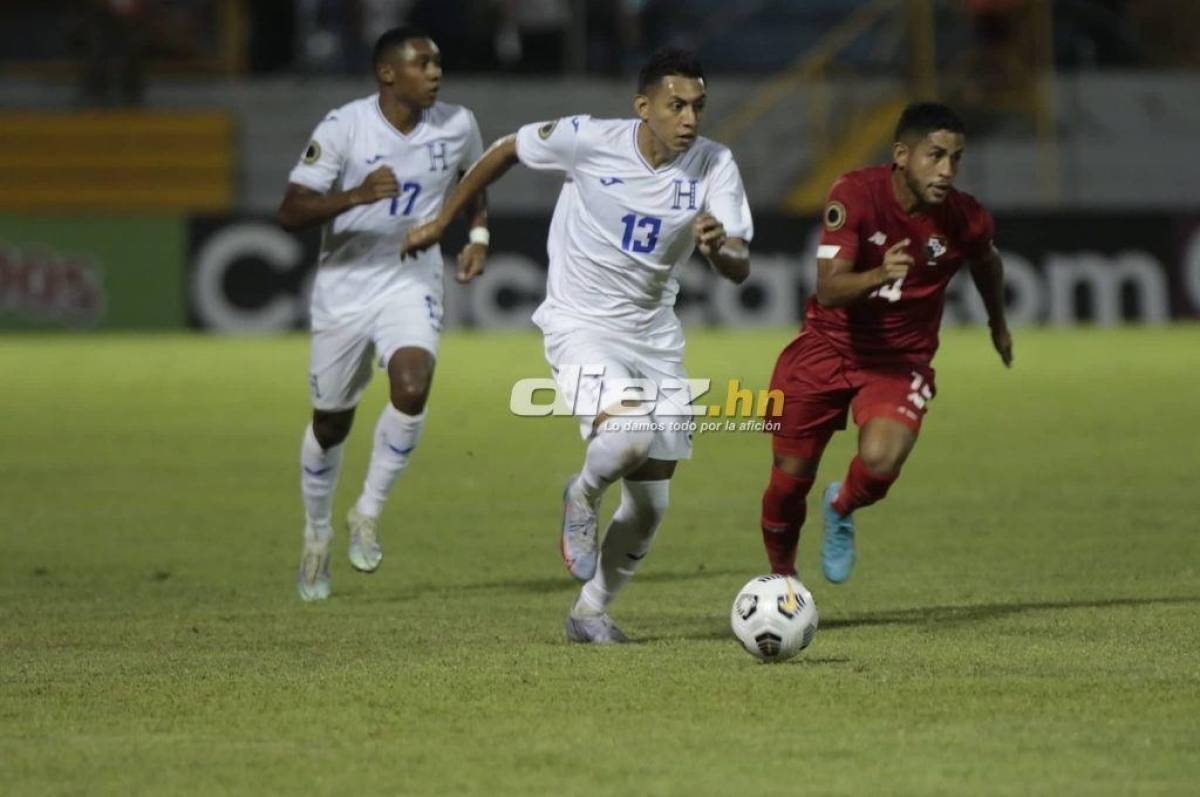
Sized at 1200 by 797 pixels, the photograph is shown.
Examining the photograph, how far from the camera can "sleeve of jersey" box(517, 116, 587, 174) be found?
830 cm

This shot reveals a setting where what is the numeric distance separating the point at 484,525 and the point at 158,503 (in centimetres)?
214

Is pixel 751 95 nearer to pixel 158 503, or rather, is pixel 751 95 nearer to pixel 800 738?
pixel 158 503

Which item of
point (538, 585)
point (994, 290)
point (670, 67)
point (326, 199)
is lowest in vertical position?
point (538, 585)

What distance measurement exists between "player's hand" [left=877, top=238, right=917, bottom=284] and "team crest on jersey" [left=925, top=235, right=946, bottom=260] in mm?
622

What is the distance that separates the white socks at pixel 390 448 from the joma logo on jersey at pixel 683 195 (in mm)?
2104

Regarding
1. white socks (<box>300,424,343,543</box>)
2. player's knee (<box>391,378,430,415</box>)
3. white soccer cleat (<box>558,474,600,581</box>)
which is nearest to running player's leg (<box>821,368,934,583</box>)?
white soccer cleat (<box>558,474,600,581</box>)

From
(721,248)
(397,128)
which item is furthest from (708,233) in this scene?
(397,128)

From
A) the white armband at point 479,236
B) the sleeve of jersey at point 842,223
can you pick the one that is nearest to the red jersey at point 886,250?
the sleeve of jersey at point 842,223

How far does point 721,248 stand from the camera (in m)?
7.60

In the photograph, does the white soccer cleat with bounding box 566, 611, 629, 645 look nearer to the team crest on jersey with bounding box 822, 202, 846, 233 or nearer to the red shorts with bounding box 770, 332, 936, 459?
the red shorts with bounding box 770, 332, 936, 459

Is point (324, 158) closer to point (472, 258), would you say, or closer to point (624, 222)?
point (472, 258)

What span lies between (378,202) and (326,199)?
36 centimetres

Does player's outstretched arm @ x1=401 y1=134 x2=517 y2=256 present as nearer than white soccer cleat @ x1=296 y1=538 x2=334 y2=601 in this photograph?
Yes

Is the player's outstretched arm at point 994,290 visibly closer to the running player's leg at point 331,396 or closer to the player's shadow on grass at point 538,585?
the player's shadow on grass at point 538,585
